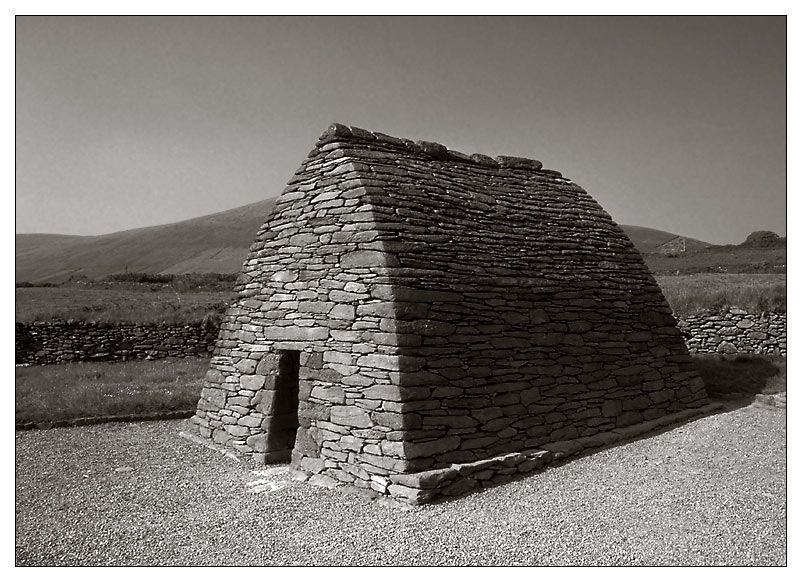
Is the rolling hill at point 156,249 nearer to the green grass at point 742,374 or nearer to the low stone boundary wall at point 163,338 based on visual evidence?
the low stone boundary wall at point 163,338

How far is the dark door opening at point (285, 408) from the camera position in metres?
9.70

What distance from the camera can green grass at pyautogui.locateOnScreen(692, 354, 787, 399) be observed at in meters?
14.2

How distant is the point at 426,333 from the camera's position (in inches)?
329

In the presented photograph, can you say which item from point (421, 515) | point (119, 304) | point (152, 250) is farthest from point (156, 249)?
point (421, 515)

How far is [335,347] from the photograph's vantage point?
8.70m

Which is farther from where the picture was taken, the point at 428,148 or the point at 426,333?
the point at 428,148

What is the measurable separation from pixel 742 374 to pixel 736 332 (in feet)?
10.6

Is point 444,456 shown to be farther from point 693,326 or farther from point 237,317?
point 693,326

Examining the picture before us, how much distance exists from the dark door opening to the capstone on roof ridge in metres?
3.88

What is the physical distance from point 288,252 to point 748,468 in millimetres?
8126

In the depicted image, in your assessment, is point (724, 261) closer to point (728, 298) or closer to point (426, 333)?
point (728, 298)

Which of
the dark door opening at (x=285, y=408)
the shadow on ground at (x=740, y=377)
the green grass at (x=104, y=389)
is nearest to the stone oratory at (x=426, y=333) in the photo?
the dark door opening at (x=285, y=408)

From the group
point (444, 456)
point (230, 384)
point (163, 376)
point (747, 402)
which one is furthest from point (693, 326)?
point (163, 376)

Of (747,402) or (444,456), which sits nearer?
(444,456)
